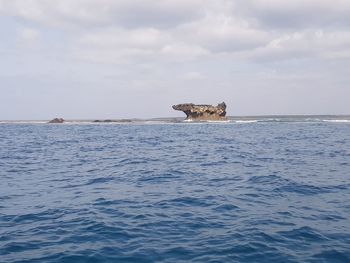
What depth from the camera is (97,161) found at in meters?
28.1

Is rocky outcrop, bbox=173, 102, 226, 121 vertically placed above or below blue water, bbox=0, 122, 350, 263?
above

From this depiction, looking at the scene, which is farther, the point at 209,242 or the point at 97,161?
the point at 97,161

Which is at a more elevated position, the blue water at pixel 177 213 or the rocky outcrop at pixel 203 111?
the rocky outcrop at pixel 203 111

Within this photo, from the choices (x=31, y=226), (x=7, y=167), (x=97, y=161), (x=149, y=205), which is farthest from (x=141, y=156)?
(x=31, y=226)

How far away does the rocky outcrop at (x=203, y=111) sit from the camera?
115m

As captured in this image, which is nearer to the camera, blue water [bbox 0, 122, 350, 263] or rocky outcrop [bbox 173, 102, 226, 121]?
blue water [bbox 0, 122, 350, 263]

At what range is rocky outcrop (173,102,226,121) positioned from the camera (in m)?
115

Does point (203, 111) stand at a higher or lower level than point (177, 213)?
higher

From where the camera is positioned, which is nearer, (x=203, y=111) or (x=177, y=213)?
(x=177, y=213)

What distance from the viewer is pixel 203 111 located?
11512cm

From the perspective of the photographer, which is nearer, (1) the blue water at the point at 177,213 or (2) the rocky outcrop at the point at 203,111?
(1) the blue water at the point at 177,213

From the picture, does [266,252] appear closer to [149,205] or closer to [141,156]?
[149,205]

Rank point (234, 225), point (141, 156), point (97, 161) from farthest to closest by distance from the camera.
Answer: point (141, 156) < point (97, 161) < point (234, 225)

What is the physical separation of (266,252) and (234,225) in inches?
86.4
